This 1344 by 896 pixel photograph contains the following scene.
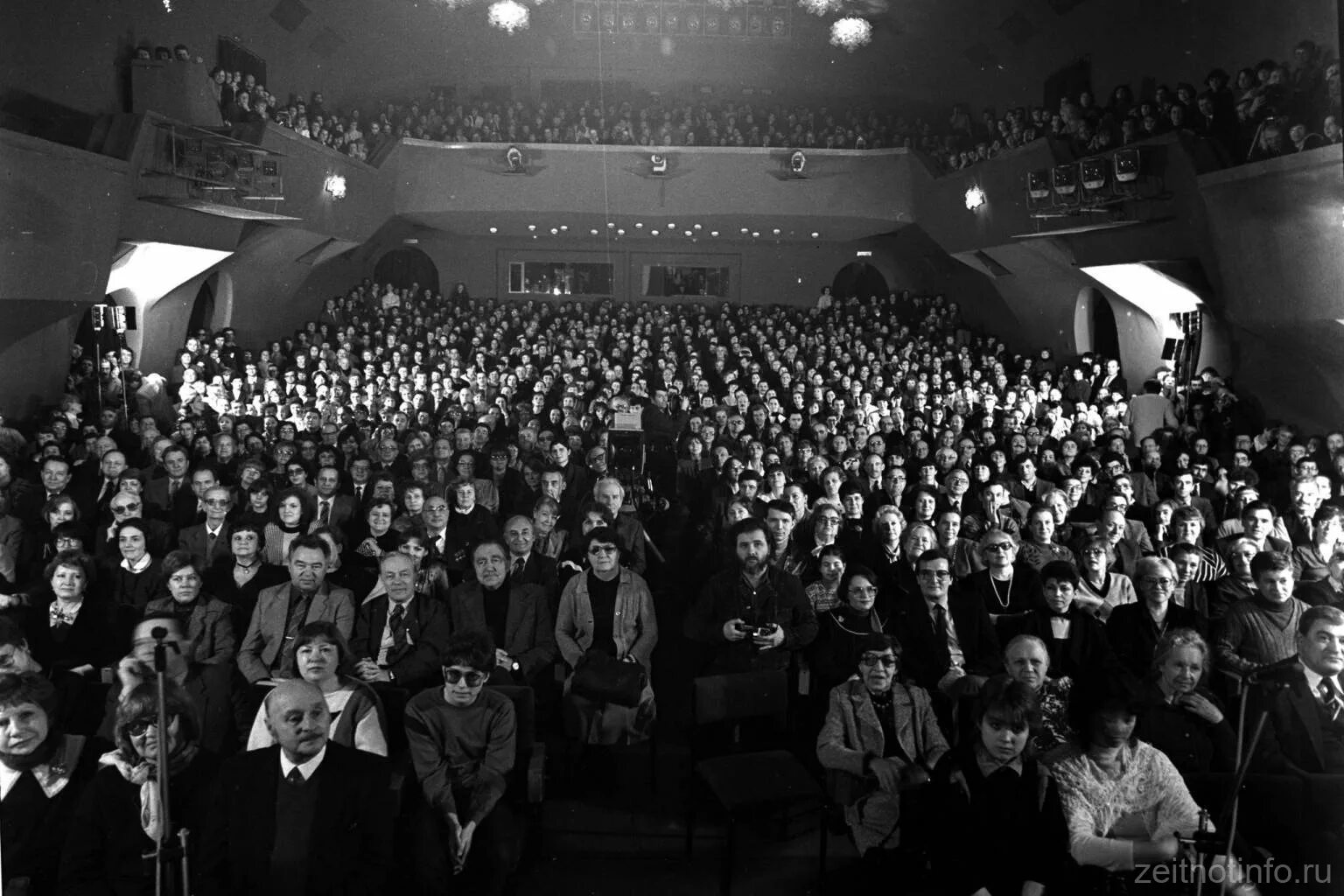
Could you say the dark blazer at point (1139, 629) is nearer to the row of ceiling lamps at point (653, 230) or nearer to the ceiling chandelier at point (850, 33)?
the ceiling chandelier at point (850, 33)

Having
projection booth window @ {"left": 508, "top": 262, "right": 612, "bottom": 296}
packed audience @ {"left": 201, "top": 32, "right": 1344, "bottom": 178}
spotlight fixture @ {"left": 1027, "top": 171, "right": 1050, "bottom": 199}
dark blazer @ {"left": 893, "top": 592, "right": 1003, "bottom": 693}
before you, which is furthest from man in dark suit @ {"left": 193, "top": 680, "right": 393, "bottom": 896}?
projection booth window @ {"left": 508, "top": 262, "right": 612, "bottom": 296}

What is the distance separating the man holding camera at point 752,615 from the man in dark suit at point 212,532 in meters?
2.51

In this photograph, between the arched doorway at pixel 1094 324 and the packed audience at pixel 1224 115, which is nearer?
the packed audience at pixel 1224 115

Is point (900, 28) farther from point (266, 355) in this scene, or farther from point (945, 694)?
point (945, 694)

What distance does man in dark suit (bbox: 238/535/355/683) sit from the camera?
3549 mm

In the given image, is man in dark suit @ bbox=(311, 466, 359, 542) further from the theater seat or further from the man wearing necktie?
the man wearing necktie

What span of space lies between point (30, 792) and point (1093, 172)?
33.2 ft

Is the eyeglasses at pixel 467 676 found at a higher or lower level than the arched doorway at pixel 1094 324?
lower

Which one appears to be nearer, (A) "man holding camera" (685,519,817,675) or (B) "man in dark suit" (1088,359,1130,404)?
(A) "man holding camera" (685,519,817,675)

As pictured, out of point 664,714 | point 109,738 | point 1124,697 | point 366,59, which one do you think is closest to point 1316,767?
point 1124,697

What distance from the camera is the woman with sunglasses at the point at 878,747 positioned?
9.34 feet

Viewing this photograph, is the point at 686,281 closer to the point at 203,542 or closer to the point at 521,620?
the point at 203,542

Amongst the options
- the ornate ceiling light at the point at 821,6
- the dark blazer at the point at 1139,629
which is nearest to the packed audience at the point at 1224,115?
the ornate ceiling light at the point at 821,6

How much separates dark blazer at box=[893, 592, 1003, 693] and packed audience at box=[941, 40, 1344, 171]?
12.7 feet
